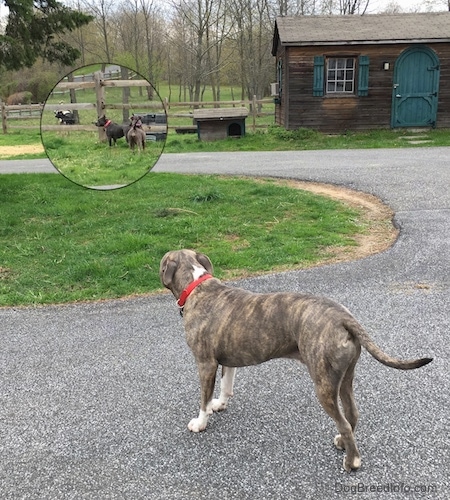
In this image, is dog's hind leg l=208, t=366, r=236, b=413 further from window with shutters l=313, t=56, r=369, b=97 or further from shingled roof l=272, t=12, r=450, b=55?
shingled roof l=272, t=12, r=450, b=55

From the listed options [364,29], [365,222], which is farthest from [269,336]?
[364,29]

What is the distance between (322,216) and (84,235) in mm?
3719

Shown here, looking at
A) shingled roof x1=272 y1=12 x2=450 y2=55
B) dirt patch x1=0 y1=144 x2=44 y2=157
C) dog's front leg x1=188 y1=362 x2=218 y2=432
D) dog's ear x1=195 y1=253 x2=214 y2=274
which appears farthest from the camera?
dirt patch x1=0 y1=144 x2=44 y2=157

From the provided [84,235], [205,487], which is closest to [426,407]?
[205,487]

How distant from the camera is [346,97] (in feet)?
63.4

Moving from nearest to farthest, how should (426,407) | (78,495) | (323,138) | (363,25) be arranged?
(78,495) < (426,407) < (323,138) < (363,25)

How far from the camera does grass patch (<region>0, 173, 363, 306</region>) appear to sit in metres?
5.73

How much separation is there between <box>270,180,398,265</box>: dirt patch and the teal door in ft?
34.7

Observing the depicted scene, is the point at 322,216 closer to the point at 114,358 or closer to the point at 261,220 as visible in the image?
the point at 261,220

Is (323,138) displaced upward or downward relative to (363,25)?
downward

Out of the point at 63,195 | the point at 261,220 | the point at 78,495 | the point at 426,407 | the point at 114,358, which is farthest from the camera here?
the point at 63,195

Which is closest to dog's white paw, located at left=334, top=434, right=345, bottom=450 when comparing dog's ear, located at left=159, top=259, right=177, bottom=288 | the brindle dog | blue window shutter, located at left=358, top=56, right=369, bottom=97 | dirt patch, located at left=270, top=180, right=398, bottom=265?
the brindle dog

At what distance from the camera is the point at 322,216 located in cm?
800

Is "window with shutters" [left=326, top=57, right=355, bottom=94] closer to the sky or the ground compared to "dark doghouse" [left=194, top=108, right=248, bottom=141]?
closer to the sky
